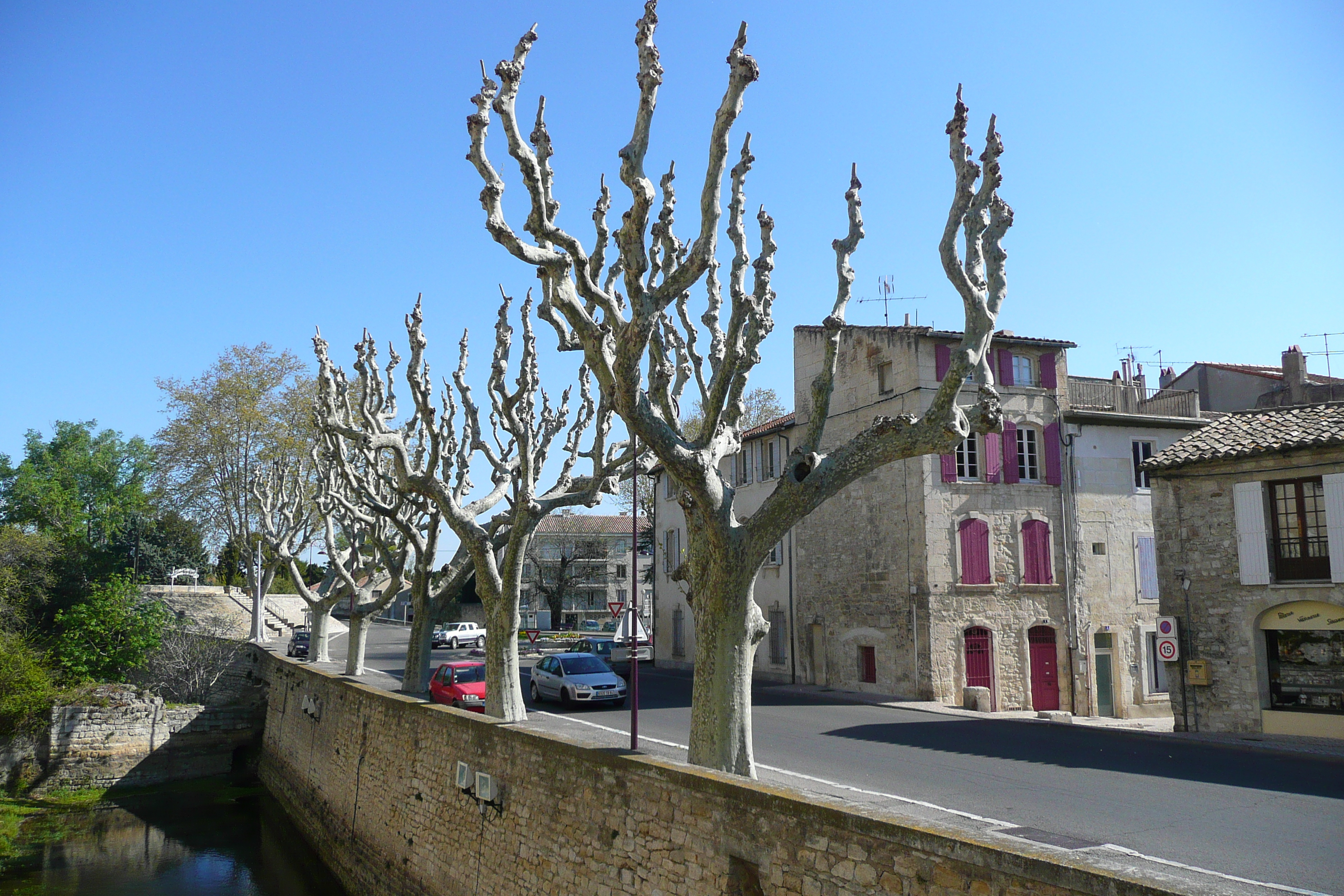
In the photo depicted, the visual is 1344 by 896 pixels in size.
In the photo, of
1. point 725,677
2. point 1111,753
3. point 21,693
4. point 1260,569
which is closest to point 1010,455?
point 1260,569

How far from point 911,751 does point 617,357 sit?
1023 cm

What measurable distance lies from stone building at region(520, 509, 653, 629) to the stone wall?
4075 centimetres

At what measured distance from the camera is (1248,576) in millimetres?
18641

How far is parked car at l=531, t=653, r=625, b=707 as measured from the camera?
71.6ft

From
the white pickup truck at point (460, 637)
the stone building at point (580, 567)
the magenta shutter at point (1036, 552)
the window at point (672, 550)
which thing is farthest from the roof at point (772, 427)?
the stone building at point (580, 567)

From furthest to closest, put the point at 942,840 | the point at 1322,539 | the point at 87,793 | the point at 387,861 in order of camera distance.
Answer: the point at 87,793
the point at 1322,539
the point at 387,861
the point at 942,840

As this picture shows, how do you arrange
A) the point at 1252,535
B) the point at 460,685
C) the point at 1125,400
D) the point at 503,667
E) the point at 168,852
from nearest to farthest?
the point at 503,667, the point at 1252,535, the point at 460,685, the point at 168,852, the point at 1125,400

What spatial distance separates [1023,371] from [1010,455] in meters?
2.74

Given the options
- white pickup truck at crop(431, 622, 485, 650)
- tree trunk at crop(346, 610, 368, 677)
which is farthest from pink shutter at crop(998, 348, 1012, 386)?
white pickup truck at crop(431, 622, 485, 650)

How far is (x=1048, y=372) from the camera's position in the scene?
27734 millimetres

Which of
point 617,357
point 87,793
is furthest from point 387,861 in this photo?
point 87,793

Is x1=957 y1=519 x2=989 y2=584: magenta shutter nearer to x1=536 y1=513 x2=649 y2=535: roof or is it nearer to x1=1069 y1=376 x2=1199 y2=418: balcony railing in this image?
x1=1069 y1=376 x2=1199 y2=418: balcony railing

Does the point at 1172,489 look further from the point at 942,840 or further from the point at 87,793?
the point at 87,793

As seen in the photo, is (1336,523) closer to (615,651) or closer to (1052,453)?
(1052,453)
